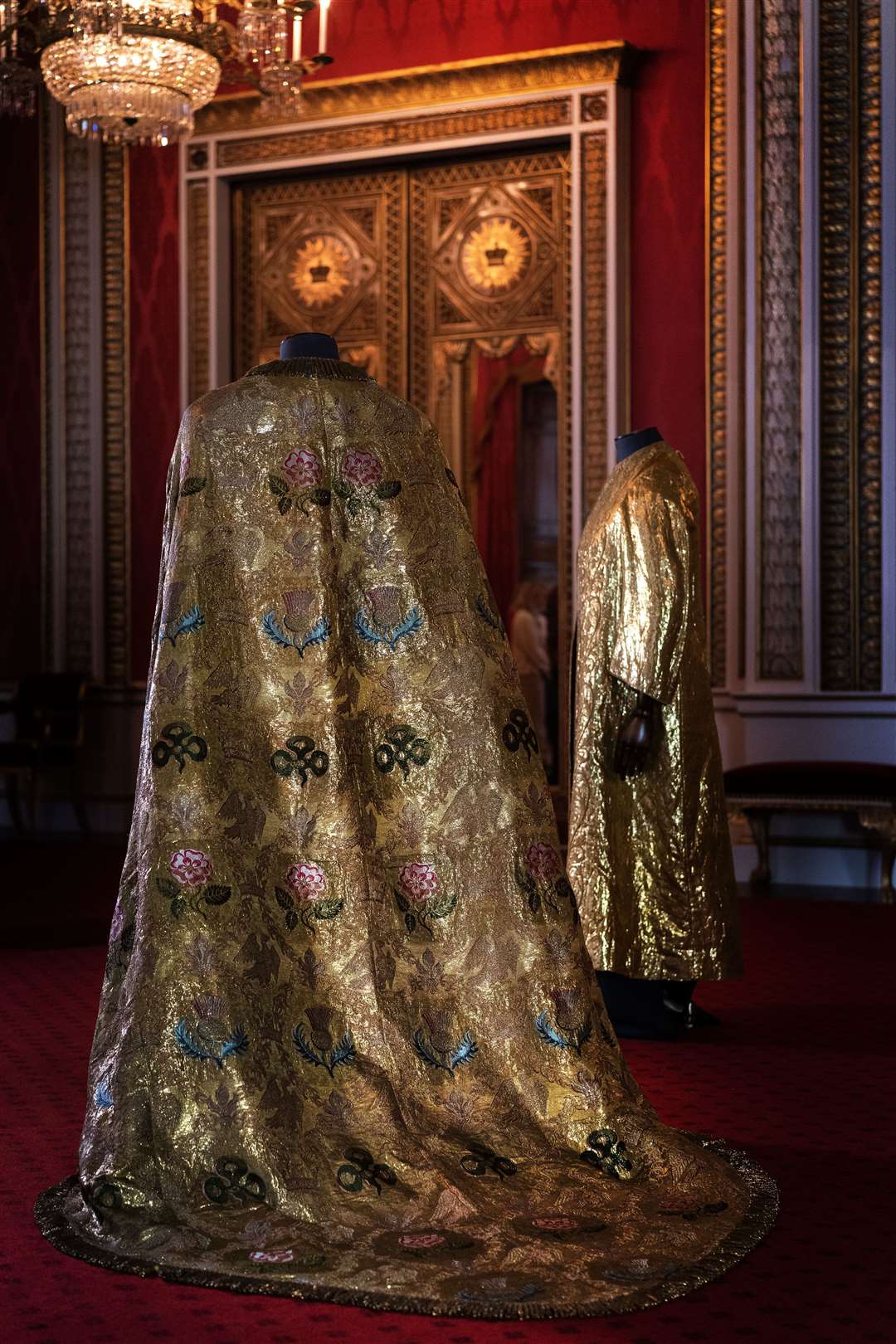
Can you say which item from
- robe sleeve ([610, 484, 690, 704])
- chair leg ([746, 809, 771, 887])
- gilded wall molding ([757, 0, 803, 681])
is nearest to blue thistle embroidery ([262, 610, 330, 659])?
robe sleeve ([610, 484, 690, 704])

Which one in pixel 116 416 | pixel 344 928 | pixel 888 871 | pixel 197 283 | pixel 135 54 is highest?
pixel 135 54

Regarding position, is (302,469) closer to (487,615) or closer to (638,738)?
(487,615)

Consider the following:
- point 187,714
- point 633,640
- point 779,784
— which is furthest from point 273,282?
point 187,714

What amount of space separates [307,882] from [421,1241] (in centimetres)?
55

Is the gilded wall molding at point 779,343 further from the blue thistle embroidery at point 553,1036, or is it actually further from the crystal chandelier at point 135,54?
the blue thistle embroidery at point 553,1036

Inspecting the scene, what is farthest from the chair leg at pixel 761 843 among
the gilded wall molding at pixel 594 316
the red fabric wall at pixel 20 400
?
the red fabric wall at pixel 20 400

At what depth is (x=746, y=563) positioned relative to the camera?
7.43 m

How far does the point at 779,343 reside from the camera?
735cm

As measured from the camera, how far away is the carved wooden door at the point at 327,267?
8.50 meters

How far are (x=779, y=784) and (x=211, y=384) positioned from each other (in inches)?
146

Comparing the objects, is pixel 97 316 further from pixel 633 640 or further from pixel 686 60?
A: pixel 633 640

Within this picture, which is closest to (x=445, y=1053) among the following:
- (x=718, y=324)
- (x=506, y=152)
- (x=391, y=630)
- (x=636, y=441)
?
(x=391, y=630)

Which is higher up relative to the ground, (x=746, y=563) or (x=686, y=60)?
(x=686, y=60)

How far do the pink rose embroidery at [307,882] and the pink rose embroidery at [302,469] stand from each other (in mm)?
595
